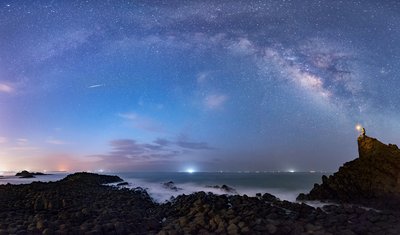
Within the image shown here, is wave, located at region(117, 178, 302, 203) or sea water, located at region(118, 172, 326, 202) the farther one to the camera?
sea water, located at region(118, 172, 326, 202)

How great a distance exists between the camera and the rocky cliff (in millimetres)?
22891

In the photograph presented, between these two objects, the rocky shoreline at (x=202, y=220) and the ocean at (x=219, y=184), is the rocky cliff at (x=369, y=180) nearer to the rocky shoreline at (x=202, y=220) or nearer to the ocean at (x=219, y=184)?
the rocky shoreline at (x=202, y=220)

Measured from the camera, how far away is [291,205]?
21.4 metres

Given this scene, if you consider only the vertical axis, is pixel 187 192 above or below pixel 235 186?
above

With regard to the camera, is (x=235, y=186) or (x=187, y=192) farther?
(x=235, y=186)

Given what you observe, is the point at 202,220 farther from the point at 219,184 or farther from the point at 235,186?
the point at 219,184

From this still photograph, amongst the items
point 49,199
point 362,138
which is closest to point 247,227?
point 49,199

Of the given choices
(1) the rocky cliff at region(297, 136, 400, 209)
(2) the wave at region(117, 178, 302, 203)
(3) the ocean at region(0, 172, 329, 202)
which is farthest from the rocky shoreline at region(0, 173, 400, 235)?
(3) the ocean at region(0, 172, 329, 202)

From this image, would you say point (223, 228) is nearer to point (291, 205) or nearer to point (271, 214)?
point (271, 214)

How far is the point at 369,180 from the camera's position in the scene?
79.9 ft

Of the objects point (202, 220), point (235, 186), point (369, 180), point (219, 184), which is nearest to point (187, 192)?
point (235, 186)

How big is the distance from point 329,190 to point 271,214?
12.2m

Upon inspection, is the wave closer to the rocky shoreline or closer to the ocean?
the ocean

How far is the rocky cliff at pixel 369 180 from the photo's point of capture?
22.9m
